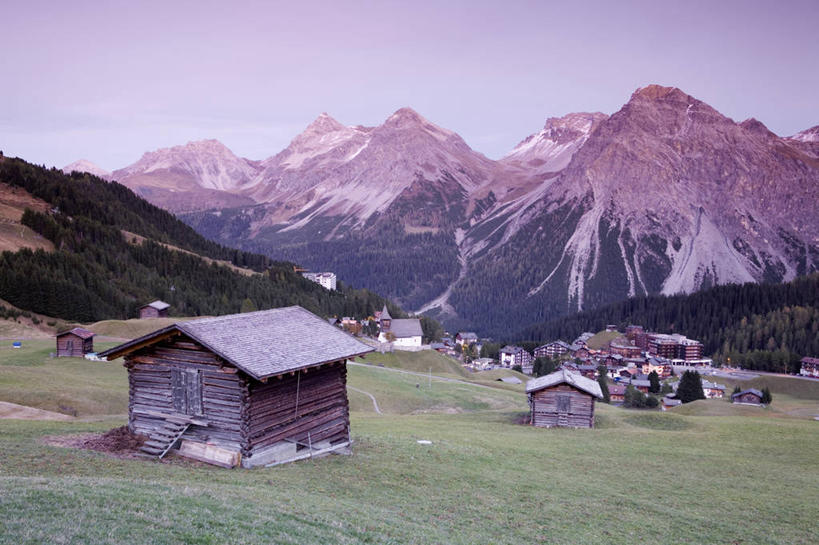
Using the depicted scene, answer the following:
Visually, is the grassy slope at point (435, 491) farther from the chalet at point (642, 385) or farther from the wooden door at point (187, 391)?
the chalet at point (642, 385)

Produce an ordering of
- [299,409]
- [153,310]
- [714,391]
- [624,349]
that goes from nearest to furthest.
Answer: [299,409], [153,310], [714,391], [624,349]

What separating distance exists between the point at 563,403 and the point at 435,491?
3060 cm

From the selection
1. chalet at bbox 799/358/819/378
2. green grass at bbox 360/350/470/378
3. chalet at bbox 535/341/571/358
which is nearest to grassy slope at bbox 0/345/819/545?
green grass at bbox 360/350/470/378

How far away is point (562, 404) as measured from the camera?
5103 centimetres

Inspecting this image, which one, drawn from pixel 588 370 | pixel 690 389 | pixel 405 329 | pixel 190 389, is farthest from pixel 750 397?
pixel 190 389

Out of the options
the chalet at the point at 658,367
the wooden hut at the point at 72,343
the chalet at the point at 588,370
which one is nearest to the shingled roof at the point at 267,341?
the wooden hut at the point at 72,343

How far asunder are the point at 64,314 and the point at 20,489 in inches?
3930

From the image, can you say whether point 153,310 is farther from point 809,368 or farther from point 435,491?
point 809,368

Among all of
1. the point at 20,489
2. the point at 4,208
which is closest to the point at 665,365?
the point at 20,489

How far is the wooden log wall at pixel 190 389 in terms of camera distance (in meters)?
25.3

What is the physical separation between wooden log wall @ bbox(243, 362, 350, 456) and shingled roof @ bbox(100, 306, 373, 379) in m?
1.19

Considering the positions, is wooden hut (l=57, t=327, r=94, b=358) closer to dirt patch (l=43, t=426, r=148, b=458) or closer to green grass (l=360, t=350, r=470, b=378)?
dirt patch (l=43, t=426, r=148, b=458)

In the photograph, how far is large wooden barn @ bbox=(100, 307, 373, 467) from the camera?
990 inches

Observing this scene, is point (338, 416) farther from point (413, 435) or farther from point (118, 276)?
point (118, 276)
